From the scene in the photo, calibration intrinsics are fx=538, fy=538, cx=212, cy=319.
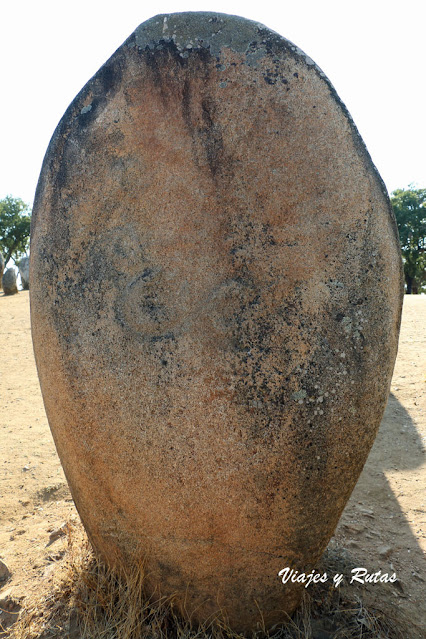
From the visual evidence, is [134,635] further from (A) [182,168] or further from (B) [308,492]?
(A) [182,168]

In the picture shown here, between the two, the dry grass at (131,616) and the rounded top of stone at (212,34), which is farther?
the dry grass at (131,616)

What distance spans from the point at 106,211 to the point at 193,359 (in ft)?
2.11

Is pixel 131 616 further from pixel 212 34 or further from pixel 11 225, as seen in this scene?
pixel 11 225

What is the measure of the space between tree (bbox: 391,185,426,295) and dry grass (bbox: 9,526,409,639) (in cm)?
2069

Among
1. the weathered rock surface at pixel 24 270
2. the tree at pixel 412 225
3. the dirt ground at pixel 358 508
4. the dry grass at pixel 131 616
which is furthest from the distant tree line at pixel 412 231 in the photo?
the dry grass at pixel 131 616

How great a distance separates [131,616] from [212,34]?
209 cm

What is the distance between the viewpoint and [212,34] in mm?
1879

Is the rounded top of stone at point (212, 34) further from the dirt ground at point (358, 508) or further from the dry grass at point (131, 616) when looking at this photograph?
the dirt ground at point (358, 508)

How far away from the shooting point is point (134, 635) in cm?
194

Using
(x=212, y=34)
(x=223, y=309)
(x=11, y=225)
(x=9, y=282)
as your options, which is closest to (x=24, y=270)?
(x=9, y=282)

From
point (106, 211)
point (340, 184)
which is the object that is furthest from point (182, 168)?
point (340, 184)

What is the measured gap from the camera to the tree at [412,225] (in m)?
21.5

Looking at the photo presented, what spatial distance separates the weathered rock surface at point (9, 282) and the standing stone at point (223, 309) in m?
14.4

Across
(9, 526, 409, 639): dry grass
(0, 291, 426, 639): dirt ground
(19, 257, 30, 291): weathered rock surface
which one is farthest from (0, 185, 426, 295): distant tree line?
(9, 526, 409, 639): dry grass
